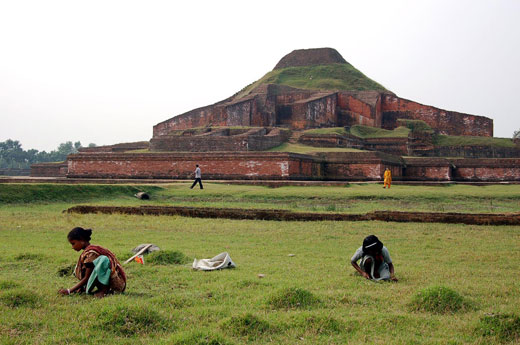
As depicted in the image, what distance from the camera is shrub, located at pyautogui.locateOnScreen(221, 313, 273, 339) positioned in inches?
119

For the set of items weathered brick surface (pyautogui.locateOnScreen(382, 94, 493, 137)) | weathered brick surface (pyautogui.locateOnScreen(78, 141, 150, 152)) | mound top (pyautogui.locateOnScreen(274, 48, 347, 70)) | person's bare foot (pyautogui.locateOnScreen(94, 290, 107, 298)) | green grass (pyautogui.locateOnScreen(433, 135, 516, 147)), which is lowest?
person's bare foot (pyautogui.locateOnScreen(94, 290, 107, 298))

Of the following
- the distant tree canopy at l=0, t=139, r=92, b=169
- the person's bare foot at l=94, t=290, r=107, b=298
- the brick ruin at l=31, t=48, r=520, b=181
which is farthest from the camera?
the distant tree canopy at l=0, t=139, r=92, b=169

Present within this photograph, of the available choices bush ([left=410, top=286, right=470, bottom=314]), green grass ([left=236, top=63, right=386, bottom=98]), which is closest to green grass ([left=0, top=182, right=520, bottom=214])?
bush ([left=410, top=286, right=470, bottom=314])

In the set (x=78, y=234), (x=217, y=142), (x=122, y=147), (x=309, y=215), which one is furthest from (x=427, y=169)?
(x=78, y=234)

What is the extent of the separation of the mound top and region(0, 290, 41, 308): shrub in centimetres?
3049

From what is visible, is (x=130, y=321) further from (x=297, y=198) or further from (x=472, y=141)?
(x=472, y=141)

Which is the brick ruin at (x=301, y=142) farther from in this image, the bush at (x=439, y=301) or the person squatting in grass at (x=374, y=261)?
the bush at (x=439, y=301)

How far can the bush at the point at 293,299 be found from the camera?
3.56 metres

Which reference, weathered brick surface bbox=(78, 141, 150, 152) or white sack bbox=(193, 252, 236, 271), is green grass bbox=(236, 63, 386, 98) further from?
white sack bbox=(193, 252, 236, 271)

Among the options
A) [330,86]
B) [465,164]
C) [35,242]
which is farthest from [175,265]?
[330,86]

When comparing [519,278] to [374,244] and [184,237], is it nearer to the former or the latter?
[374,244]

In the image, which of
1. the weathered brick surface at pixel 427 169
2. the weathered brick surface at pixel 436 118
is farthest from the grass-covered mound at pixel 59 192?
the weathered brick surface at pixel 436 118

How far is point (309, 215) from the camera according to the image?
887 centimetres

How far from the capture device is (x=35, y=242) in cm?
640
